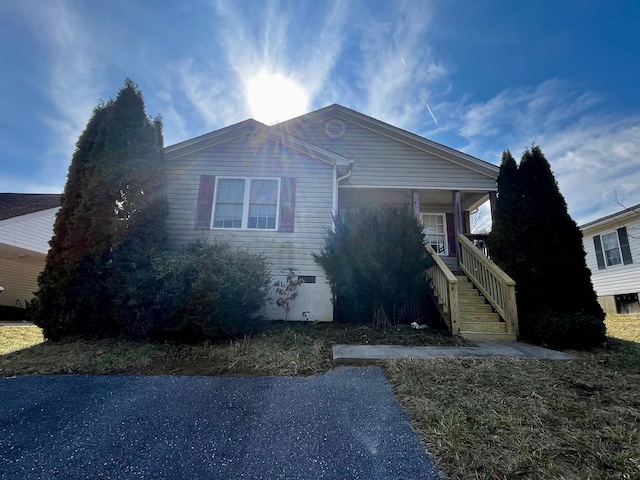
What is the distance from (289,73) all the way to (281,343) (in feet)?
22.5

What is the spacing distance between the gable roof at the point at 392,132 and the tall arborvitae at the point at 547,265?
2625 mm

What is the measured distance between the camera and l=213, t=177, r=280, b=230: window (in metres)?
7.63

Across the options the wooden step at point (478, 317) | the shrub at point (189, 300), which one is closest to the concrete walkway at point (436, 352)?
the wooden step at point (478, 317)

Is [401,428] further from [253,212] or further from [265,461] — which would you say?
[253,212]

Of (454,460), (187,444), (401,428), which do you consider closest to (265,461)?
(187,444)

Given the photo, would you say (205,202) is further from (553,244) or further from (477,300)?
(553,244)

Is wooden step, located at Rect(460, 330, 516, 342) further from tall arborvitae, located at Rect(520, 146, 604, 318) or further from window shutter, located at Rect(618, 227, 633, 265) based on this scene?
window shutter, located at Rect(618, 227, 633, 265)

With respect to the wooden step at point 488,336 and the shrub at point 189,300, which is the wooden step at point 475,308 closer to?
the wooden step at point 488,336

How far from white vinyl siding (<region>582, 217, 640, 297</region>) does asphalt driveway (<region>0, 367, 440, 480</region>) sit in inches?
560

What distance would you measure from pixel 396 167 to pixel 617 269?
11289 millimetres

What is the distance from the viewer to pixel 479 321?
647 centimetres

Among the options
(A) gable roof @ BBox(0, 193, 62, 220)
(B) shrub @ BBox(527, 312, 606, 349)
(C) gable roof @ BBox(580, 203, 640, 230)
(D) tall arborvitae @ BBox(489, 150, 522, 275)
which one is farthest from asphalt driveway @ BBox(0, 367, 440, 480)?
(C) gable roof @ BBox(580, 203, 640, 230)

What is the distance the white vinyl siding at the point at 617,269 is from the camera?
1194 centimetres

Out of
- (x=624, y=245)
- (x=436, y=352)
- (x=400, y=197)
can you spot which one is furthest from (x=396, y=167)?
(x=624, y=245)
